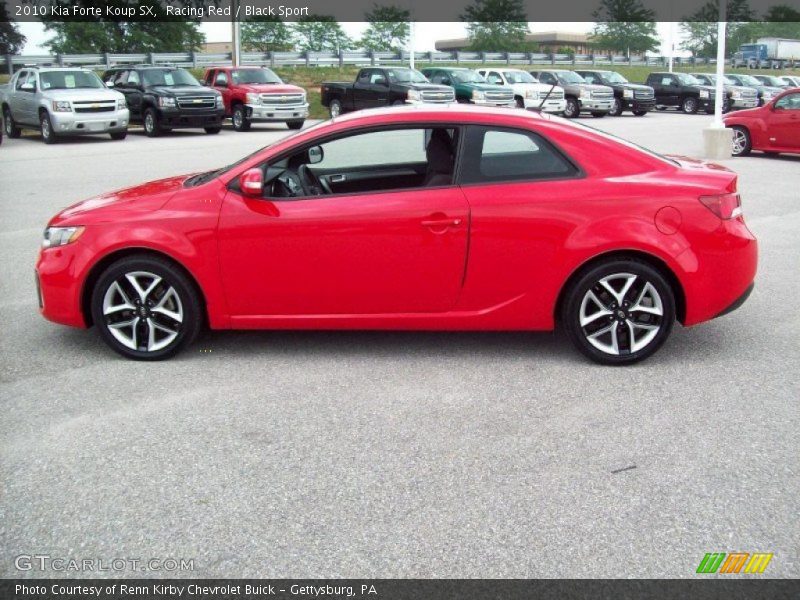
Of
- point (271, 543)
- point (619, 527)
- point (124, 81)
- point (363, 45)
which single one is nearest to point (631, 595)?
point (619, 527)

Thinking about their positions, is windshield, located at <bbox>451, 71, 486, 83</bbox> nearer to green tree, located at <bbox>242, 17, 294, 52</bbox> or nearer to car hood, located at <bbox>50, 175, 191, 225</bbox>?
car hood, located at <bbox>50, 175, 191, 225</bbox>

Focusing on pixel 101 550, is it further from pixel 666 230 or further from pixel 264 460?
pixel 666 230

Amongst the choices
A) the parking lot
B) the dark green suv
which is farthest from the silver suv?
the parking lot

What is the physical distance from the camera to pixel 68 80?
2456cm

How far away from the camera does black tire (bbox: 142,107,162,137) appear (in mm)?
26172

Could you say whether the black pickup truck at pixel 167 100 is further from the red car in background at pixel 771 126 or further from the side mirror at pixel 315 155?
the side mirror at pixel 315 155

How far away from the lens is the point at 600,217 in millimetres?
5656

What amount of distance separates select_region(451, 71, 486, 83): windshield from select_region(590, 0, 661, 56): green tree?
5454 centimetres

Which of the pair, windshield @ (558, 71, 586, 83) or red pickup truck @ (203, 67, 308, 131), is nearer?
red pickup truck @ (203, 67, 308, 131)

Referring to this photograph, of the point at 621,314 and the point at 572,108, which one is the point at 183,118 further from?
the point at 621,314

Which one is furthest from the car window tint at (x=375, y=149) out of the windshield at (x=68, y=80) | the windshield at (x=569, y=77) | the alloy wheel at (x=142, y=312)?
the windshield at (x=569, y=77)

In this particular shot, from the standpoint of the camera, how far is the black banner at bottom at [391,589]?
10.7ft

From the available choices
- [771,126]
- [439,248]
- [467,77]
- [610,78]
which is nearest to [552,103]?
[467,77]

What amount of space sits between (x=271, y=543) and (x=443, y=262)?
8.22ft
